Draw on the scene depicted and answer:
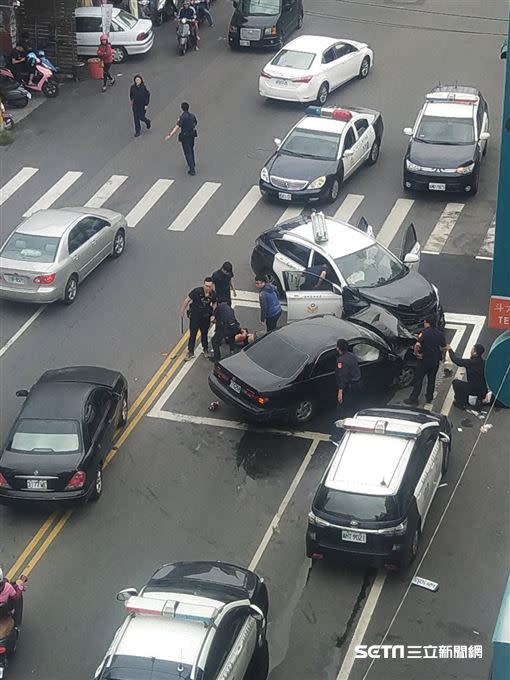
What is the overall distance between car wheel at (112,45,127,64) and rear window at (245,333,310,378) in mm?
18293

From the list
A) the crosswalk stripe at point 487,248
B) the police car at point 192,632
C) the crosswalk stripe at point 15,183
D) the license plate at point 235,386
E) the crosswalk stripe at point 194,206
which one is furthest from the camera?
the crosswalk stripe at point 15,183

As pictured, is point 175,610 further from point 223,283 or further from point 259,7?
point 259,7

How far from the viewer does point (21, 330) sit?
23.3 metres

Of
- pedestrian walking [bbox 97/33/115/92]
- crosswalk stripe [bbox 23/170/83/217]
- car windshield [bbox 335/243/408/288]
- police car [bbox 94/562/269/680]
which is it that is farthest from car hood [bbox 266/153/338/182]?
police car [bbox 94/562/269/680]

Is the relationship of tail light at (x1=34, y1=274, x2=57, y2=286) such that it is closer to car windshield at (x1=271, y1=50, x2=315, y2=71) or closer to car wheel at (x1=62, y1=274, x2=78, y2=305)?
car wheel at (x1=62, y1=274, x2=78, y2=305)

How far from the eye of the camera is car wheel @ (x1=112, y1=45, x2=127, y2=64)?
36.2m

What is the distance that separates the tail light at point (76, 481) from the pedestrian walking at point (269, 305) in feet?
16.7

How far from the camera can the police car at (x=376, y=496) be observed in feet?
53.4

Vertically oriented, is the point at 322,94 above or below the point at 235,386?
below

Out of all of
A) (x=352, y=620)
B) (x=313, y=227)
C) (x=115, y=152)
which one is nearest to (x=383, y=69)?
(x=115, y=152)

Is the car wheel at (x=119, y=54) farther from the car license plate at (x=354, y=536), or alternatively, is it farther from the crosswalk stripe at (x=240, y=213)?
the car license plate at (x=354, y=536)

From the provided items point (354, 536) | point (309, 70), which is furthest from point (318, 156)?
point (354, 536)

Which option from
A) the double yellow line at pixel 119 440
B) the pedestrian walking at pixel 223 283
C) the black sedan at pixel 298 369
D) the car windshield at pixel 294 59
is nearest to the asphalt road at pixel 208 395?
the double yellow line at pixel 119 440

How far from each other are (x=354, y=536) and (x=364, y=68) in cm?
2098
